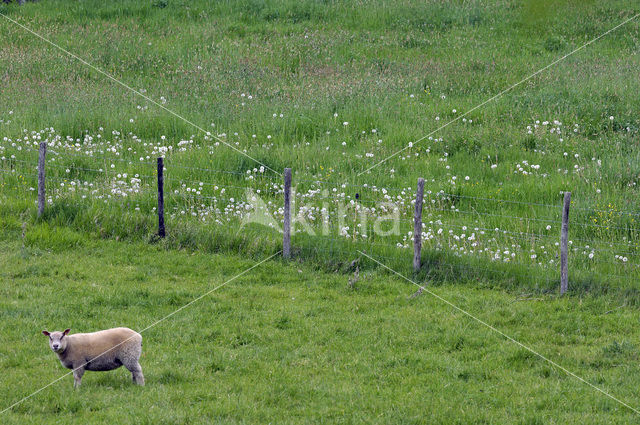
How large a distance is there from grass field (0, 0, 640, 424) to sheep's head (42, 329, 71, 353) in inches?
20.0

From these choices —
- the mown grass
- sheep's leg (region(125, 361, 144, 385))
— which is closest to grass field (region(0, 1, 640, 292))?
the mown grass

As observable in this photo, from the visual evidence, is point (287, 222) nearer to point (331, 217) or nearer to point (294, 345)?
point (331, 217)

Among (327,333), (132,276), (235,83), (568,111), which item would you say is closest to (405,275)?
(327,333)

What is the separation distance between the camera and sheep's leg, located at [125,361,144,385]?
7285 millimetres

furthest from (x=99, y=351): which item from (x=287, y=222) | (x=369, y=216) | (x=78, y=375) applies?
(x=369, y=216)

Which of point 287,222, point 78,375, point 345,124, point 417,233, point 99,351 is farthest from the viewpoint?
point 345,124

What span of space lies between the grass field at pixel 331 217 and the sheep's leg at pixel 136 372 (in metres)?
0.16

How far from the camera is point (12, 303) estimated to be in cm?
A: 982

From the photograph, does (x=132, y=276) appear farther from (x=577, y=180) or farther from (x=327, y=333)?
(x=577, y=180)

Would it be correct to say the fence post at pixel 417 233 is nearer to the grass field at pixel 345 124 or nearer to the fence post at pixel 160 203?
the grass field at pixel 345 124

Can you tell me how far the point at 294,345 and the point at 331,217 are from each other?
4.15 m

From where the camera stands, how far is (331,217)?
41.7 feet

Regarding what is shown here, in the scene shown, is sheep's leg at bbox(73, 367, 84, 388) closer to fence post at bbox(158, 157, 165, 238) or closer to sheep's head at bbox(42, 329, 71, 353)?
sheep's head at bbox(42, 329, 71, 353)

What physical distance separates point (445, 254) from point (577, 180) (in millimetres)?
4048
